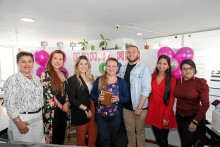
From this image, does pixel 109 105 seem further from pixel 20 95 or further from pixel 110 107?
pixel 20 95

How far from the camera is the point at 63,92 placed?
1761 millimetres

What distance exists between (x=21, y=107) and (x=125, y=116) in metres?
1.36

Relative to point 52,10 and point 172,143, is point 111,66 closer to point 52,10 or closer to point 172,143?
point 172,143

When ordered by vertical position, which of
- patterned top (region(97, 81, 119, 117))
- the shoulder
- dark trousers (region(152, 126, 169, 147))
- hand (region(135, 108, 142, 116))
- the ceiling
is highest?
the ceiling

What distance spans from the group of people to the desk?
11 centimetres

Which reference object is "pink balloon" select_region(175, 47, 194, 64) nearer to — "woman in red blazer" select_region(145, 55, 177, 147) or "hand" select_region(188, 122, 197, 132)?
"woman in red blazer" select_region(145, 55, 177, 147)

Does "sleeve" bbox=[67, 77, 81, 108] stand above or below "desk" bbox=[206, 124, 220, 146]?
above

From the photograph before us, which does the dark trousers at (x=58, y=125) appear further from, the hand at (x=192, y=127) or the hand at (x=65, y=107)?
the hand at (x=192, y=127)

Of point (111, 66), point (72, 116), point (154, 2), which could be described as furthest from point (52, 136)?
point (154, 2)

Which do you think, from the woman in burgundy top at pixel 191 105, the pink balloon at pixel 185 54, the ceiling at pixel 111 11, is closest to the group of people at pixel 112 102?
the woman in burgundy top at pixel 191 105

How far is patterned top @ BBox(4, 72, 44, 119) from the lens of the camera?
1368 mm

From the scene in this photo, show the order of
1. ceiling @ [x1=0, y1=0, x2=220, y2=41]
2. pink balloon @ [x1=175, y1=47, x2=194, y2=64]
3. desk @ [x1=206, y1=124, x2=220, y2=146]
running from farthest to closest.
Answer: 1. ceiling @ [x1=0, y1=0, x2=220, y2=41]
2. pink balloon @ [x1=175, y1=47, x2=194, y2=64]
3. desk @ [x1=206, y1=124, x2=220, y2=146]

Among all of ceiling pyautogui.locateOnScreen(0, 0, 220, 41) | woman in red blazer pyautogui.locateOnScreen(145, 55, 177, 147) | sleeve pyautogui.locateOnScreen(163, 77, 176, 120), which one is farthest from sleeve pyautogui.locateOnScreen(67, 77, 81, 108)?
ceiling pyautogui.locateOnScreen(0, 0, 220, 41)

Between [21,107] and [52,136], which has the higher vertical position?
[21,107]
